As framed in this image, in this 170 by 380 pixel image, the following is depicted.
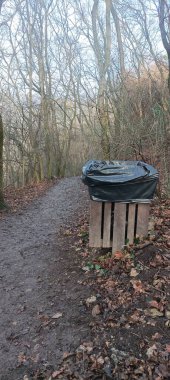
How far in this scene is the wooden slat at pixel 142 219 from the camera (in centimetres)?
396

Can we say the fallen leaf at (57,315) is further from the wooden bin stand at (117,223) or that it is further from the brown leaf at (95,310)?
the wooden bin stand at (117,223)

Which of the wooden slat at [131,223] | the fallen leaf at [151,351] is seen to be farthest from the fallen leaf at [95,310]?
the wooden slat at [131,223]

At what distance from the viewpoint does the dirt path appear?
2.67 metres

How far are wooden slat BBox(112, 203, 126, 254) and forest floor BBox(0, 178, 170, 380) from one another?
142 millimetres

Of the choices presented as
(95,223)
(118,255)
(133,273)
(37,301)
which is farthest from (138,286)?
(37,301)

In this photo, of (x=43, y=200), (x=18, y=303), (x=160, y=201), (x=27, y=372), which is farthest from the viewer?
(x=43, y=200)

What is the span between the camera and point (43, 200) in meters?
9.91

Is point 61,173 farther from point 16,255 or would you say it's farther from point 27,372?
point 27,372

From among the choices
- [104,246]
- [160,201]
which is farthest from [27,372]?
[160,201]

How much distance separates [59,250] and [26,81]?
16.6 metres

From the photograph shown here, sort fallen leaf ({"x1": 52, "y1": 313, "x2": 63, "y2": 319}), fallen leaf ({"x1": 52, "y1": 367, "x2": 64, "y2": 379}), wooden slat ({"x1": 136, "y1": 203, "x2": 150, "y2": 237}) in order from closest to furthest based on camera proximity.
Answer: fallen leaf ({"x1": 52, "y1": 367, "x2": 64, "y2": 379})
fallen leaf ({"x1": 52, "y1": 313, "x2": 63, "y2": 319})
wooden slat ({"x1": 136, "y1": 203, "x2": 150, "y2": 237})

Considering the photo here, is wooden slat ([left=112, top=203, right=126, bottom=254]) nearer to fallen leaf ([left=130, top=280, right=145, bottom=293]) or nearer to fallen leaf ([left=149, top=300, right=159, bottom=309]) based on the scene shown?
fallen leaf ([left=130, top=280, right=145, bottom=293])

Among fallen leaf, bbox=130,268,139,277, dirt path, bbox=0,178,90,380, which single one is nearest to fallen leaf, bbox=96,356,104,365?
dirt path, bbox=0,178,90,380

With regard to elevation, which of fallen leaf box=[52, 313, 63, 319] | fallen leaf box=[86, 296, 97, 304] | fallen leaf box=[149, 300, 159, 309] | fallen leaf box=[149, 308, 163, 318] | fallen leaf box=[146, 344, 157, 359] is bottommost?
fallen leaf box=[52, 313, 63, 319]
